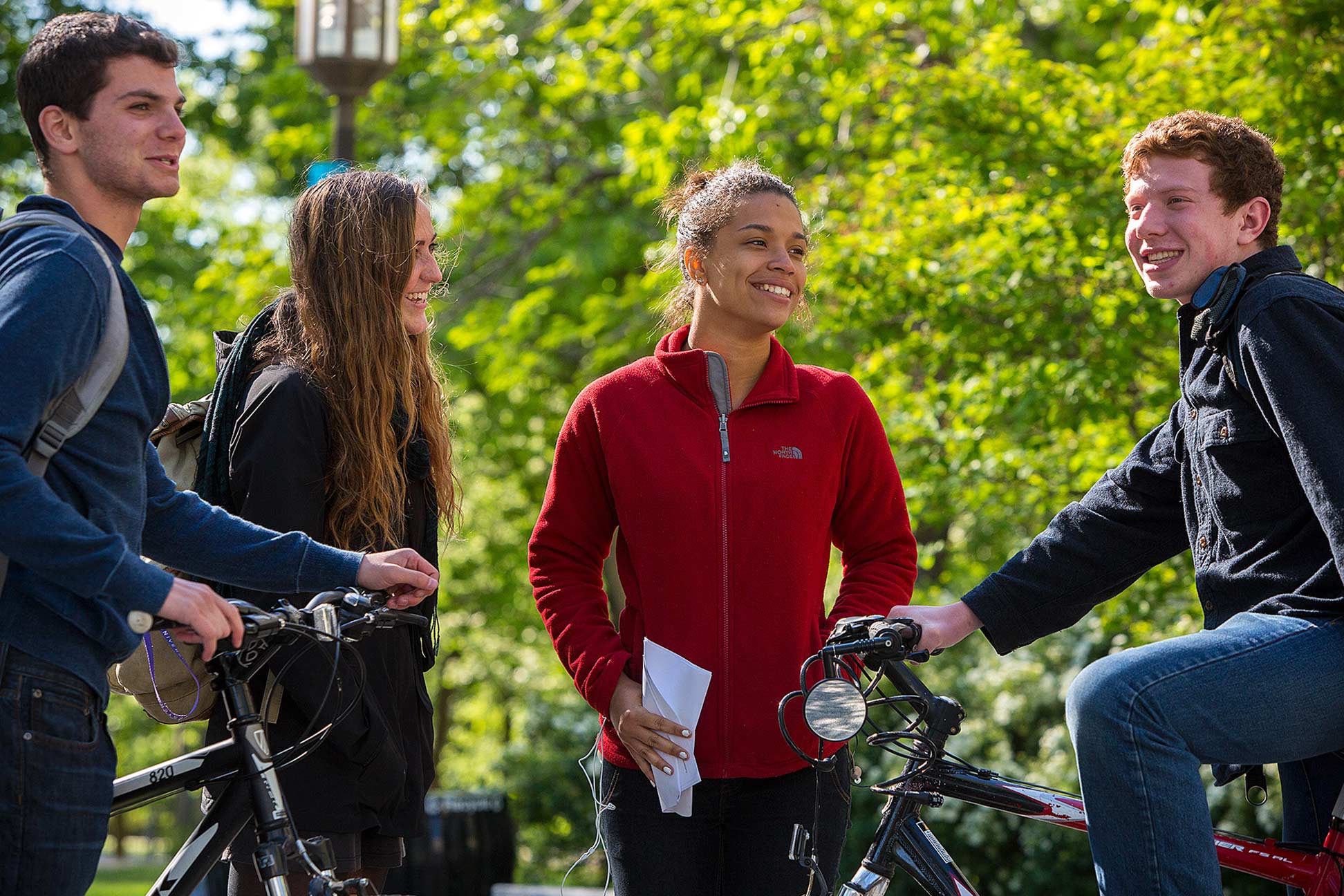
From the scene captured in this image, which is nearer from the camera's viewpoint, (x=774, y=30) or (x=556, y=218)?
(x=774, y=30)

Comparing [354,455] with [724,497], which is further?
[724,497]

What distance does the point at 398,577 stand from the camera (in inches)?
119

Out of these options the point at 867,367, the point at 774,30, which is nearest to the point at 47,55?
the point at 867,367

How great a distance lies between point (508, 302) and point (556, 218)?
971mm

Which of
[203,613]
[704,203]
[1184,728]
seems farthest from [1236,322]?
[203,613]

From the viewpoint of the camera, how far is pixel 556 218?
1352cm

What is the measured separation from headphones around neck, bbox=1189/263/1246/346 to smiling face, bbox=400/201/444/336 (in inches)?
71.4

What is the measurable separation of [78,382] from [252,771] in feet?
2.84

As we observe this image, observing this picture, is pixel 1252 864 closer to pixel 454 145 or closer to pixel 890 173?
pixel 890 173

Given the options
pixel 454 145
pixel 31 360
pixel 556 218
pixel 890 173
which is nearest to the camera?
pixel 31 360

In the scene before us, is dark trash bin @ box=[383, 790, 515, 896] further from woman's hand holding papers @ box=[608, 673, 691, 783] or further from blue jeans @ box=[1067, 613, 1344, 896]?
blue jeans @ box=[1067, 613, 1344, 896]

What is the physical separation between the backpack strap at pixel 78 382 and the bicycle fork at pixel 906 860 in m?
1.72

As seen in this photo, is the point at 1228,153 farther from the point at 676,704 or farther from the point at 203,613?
the point at 203,613

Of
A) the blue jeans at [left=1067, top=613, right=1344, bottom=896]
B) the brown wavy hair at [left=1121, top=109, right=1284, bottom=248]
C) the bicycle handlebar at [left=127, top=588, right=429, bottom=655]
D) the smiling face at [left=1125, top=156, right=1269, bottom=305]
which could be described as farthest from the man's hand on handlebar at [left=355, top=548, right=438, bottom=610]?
the brown wavy hair at [left=1121, top=109, right=1284, bottom=248]
